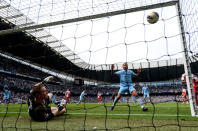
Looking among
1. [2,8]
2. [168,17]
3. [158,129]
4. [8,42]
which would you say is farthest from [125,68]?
[8,42]

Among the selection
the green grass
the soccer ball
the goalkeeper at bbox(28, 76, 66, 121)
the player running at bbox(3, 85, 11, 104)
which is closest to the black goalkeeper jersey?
the goalkeeper at bbox(28, 76, 66, 121)

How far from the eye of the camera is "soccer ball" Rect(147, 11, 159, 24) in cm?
459

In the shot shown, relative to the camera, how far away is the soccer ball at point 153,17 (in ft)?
15.1

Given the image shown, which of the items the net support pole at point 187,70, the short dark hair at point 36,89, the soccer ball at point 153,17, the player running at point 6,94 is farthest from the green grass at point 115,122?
the player running at point 6,94

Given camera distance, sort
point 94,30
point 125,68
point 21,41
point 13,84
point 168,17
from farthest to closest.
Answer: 1. point 13,84
2. point 21,41
3. point 125,68
4. point 94,30
5. point 168,17

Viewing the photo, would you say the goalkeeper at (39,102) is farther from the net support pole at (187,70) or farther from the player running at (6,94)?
the player running at (6,94)

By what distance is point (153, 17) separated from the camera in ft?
15.1

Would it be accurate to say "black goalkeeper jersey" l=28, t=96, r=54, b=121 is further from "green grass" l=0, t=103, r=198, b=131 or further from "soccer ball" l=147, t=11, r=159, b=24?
"soccer ball" l=147, t=11, r=159, b=24

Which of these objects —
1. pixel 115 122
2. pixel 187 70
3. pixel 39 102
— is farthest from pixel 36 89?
pixel 187 70

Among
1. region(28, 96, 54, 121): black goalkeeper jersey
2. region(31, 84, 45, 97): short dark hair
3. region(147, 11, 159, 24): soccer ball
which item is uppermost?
region(147, 11, 159, 24): soccer ball

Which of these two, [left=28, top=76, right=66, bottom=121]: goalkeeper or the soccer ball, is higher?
the soccer ball

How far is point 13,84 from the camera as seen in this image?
1756 centimetres

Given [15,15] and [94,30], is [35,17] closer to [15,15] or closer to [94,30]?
[94,30]

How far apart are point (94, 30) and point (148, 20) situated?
1.71m
